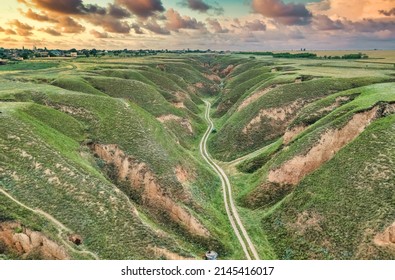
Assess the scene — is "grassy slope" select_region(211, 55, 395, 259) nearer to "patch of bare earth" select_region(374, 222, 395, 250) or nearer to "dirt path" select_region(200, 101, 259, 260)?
"patch of bare earth" select_region(374, 222, 395, 250)

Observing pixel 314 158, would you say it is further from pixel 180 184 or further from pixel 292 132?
pixel 180 184

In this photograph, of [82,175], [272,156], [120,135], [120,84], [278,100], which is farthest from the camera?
[120,84]

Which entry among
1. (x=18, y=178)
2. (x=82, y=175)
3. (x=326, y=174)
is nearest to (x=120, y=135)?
(x=82, y=175)

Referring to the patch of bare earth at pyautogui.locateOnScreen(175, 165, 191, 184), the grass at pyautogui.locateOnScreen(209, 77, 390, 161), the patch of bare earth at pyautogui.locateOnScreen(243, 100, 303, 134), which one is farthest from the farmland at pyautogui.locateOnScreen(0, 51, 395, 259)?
the patch of bare earth at pyautogui.locateOnScreen(243, 100, 303, 134)

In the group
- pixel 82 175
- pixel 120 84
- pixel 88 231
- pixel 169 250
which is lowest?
pixel 169 250

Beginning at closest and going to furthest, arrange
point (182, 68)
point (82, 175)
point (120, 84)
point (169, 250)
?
point (169, 250) < point (82, 175) < point (120, 84) < point (182, 68)

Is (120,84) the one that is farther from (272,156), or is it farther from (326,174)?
(326,174)
